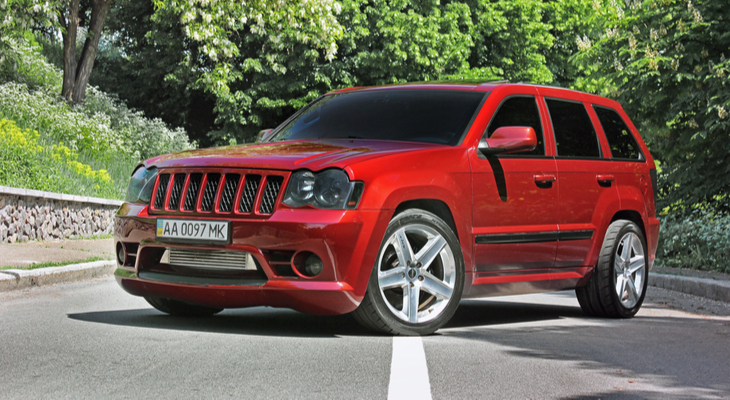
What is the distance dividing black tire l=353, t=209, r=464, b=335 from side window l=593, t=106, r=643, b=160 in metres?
2.60

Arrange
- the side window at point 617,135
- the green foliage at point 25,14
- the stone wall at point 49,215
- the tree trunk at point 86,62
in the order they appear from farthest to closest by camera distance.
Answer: the tree trunk at point 86,62 < the green foliage at point 25,14 < the stone wall at point 49,215 < the side window at point 617,135

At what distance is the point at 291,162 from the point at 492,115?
186cm

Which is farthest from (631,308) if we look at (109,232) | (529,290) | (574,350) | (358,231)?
(109,232)

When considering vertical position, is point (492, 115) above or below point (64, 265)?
above

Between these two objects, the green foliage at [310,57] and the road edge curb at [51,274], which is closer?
the road edge curb at [51,274]

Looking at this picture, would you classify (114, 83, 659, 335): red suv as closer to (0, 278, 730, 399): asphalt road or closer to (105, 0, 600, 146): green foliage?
(0, 278, 730, 399): asphalt road

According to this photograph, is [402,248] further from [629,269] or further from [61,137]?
[61,137]

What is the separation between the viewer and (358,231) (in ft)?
18.1

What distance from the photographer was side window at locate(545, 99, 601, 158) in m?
7.37

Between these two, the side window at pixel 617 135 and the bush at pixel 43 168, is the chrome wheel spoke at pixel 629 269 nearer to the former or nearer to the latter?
the side window at pixel 617 135

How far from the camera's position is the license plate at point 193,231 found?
221 inches

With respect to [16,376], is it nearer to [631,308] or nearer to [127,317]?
[127,317]

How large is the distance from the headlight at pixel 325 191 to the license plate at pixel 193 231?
0.46m

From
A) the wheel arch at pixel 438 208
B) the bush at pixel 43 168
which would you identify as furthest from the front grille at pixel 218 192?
the bush at pixel 43 168
